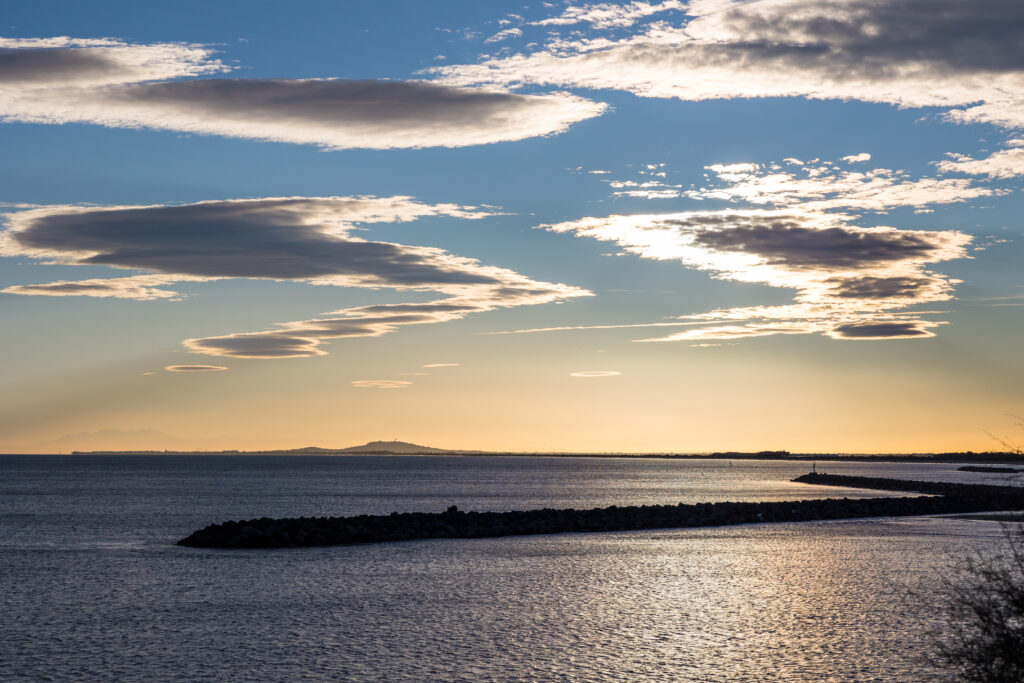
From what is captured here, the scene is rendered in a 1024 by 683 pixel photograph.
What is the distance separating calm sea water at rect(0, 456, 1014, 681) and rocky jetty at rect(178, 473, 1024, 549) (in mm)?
2529

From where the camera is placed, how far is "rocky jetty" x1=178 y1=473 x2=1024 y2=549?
4250cm

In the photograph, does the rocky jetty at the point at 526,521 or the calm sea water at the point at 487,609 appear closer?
the calm sea water at the point at 487,609

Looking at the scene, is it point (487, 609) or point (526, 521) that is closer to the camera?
point (487, 609)

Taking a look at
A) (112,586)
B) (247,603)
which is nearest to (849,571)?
(247,603)

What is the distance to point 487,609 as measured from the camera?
23938 mm

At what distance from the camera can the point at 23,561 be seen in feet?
121

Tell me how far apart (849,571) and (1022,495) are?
58615mm

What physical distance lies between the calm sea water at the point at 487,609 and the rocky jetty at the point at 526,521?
253cm

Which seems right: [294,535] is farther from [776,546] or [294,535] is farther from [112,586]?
[776,546]

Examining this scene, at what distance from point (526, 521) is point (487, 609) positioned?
2685 cm

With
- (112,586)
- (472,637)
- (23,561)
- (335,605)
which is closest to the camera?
(472,637)

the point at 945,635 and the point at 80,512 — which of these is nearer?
the point at 945,635

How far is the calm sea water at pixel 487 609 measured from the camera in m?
17.7

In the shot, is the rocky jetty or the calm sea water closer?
the calm sea water
